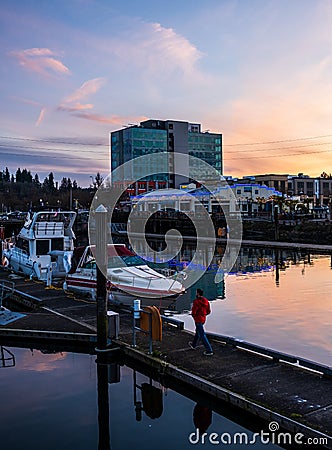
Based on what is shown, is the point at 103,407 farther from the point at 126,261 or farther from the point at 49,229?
the point at 49,229

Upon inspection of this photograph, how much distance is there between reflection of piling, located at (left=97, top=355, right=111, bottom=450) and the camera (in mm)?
10797

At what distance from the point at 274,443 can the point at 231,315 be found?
11.9m

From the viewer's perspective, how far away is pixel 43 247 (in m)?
30.4

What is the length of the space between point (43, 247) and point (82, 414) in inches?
764

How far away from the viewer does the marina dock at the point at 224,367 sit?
400 inches

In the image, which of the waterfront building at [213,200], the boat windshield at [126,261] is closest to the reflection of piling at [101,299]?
the boat windshield at [126,261]

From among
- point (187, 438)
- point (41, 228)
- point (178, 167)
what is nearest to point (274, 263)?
point (41, 228)

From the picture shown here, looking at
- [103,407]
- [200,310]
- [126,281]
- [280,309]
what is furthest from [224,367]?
[280,309]

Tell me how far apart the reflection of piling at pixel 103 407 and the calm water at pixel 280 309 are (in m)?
5.63

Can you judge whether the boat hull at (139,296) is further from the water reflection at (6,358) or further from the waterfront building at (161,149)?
the waterfront building at (161,149)

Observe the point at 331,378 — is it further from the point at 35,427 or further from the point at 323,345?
the point at 35,427

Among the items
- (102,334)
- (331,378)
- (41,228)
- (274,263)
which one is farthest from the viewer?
(274,263)

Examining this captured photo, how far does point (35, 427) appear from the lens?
11.2m

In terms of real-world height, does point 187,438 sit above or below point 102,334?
below
